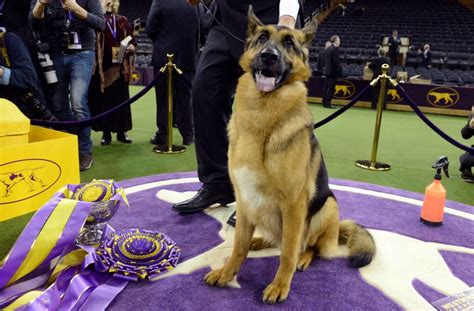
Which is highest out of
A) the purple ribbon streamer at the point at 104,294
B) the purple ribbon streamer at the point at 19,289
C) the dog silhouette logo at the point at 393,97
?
the dog silhouette logo at the point at 393,97

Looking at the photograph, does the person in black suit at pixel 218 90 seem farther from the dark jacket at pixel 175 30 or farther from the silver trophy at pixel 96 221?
the dark jacket at pixel 175 30

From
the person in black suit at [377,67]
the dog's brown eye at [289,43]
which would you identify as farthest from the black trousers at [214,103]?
the person in black suit at [377,67]

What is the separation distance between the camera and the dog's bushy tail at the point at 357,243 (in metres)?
2.15

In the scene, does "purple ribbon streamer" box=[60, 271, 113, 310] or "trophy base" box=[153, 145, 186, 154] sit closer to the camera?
"purple ribbon streamer" box=[60, 271, 113, 310]

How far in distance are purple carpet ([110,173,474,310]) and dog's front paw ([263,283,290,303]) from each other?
3 centimetres

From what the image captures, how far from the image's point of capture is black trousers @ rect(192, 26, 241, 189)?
2621mm

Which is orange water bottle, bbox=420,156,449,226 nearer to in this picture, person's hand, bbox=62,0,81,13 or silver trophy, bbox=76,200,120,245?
silver trophy, bbox=76,200,120,245

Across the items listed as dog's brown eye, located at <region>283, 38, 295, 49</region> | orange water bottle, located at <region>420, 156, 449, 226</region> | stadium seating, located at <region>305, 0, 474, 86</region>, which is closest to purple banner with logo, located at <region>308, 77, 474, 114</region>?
stadium seating, located at <region>305, 0, 474, 86</region>

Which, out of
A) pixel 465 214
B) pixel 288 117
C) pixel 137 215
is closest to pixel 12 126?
pixel 137 215

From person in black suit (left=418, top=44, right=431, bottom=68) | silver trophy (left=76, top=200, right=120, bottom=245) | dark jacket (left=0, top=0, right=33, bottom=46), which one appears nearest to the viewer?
silver trophy (left=76, top=200, right=120, bottom=245)

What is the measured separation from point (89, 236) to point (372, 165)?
328cm

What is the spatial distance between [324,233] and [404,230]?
2.94 ft

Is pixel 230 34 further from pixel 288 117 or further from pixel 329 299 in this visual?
pixel 329 299

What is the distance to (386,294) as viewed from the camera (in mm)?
1964
